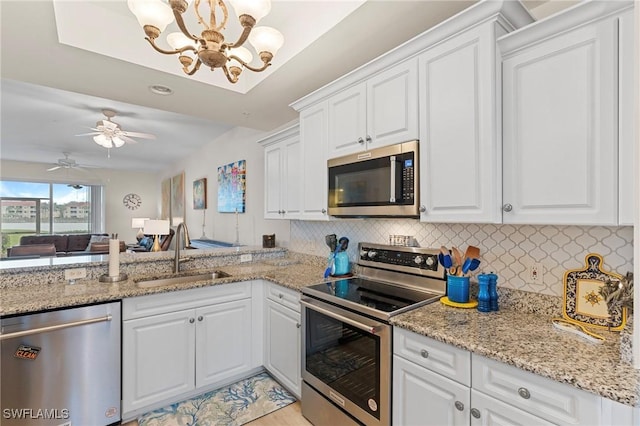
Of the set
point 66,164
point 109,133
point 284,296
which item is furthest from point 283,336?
point 66,164

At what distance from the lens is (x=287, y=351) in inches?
90.0

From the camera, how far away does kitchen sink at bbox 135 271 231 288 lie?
2.40m

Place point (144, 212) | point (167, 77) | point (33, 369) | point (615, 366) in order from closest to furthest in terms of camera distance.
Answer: point (615, 366), point (33, 369), point (167, 77), point (144, 212)

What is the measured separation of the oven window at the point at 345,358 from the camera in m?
1.59

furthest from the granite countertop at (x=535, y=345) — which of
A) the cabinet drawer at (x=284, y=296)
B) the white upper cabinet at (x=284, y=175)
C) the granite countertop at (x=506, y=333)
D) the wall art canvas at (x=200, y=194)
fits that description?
the wall art canvas at (x=200, y=194)

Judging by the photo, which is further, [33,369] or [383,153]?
[383,153]

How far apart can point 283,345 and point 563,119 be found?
2.18 meters

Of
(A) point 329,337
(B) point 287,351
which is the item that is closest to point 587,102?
(A) point 329,337

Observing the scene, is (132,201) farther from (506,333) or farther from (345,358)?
(506,333)

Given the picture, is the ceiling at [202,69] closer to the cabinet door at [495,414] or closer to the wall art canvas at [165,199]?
the cabinet door at [495,414]

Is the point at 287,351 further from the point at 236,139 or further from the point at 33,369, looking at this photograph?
the point at 236,139

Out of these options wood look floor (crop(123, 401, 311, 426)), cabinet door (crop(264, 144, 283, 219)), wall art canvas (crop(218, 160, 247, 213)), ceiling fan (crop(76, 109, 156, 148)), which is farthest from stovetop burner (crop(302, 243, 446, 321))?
ceiling fan (crop(76, 109, 156, 148))

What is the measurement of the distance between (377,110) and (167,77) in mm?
1596

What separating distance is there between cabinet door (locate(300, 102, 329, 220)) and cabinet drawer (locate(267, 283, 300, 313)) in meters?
0.61
